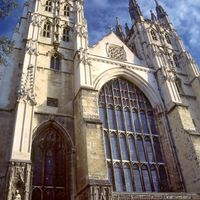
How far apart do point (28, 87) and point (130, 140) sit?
677cm

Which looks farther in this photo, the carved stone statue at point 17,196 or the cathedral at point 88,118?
the cathedral at point 88,118

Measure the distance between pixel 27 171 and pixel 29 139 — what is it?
64.3 inches

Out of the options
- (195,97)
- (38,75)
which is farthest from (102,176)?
(195,97)

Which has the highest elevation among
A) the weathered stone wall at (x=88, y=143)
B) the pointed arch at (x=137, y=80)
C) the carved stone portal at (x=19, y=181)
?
the pointed arch at (x=137, y=80)

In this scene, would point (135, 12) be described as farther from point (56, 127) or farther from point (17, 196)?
point (17, 196)

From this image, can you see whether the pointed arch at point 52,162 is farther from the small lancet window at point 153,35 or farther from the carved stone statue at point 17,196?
the small lancet window at point 153,35

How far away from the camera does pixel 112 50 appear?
19.8m

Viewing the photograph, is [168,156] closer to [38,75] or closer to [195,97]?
[195,97]

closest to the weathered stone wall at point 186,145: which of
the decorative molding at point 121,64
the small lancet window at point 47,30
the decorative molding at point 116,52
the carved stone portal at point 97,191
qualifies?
the decorative molding at point 121,64

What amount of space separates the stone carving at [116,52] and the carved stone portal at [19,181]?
11.6 m

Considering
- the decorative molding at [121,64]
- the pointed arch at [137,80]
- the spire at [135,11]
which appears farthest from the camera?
the spire at [135,11]

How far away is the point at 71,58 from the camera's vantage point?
17.6 meters

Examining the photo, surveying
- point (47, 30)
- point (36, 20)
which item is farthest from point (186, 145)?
point (36, 20)

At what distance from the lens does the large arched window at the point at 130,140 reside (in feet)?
44.1
